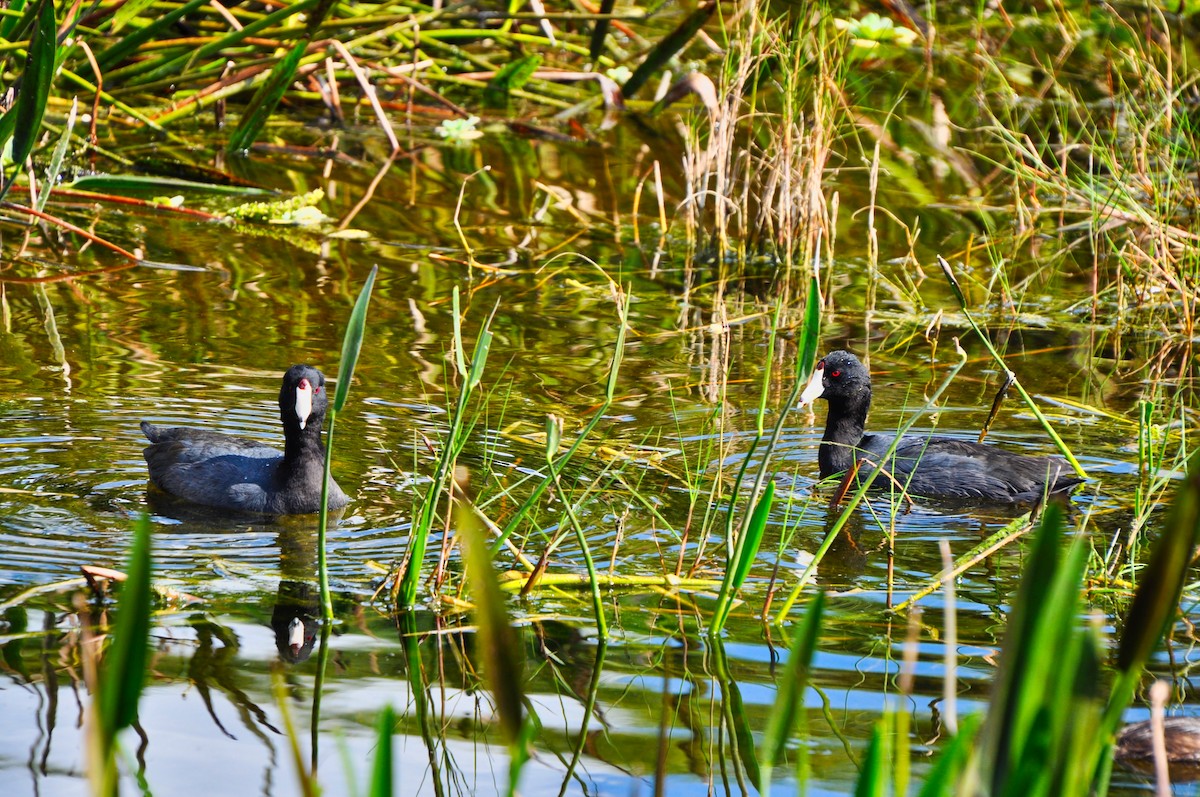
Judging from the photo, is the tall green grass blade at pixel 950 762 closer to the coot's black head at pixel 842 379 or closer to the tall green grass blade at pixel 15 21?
the coot's black head at pixel 842 379

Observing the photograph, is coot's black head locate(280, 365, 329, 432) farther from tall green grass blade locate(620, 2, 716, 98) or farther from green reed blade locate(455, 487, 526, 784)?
tall green grass blade locate(620, 2, 716, 98)

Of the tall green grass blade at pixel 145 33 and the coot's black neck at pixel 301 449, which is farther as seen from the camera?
the tall green grass blade at pixel 145 33

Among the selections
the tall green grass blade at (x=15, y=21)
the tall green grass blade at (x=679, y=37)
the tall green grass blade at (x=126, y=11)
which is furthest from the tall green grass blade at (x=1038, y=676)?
the tall green grass blade at (x=126, y=11)

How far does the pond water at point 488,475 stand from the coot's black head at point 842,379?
168 mm

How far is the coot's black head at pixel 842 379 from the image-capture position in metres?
5.52

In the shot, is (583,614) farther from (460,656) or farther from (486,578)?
(486,578)

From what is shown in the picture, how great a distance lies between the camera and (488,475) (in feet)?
14.8

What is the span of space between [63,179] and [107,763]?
6486 mm

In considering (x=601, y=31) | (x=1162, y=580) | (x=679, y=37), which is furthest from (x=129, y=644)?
(x=601, y=31)

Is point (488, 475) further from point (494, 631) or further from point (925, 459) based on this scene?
point (494, 631)

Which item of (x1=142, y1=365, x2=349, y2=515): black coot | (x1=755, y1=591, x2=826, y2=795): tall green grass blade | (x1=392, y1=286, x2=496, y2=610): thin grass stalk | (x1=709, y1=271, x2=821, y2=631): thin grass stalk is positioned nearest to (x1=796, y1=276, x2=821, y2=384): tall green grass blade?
(x1=709, y1=271, x2=821, y2=631): thin grass stalk

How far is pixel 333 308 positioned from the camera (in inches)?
257

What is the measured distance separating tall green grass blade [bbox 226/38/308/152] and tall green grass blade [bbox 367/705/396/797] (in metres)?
6.03

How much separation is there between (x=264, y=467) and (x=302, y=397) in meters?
0.30
